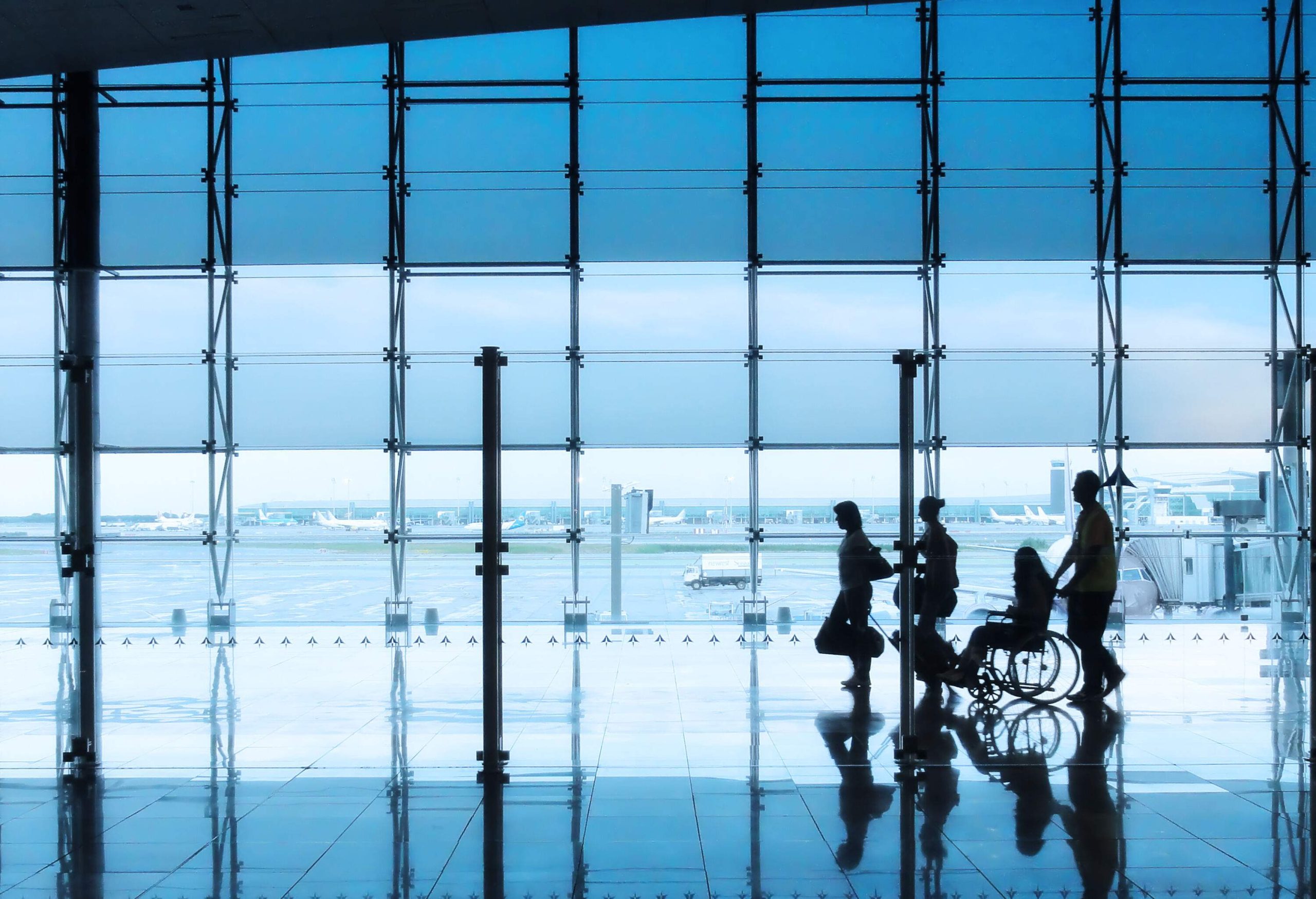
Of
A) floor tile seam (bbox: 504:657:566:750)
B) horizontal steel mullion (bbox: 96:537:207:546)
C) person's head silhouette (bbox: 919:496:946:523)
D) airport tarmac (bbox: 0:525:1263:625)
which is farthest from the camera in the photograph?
horizontal steel mullion (bbox: 96:537:207:546)

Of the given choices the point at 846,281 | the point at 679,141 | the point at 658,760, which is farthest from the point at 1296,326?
the point at 658,760

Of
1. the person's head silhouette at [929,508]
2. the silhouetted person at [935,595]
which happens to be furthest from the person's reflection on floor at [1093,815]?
the person's head silhouette at [929,508]

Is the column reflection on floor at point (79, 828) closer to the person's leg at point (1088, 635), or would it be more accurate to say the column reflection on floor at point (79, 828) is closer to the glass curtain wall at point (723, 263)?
the glass curtain wall at point (723, 263)

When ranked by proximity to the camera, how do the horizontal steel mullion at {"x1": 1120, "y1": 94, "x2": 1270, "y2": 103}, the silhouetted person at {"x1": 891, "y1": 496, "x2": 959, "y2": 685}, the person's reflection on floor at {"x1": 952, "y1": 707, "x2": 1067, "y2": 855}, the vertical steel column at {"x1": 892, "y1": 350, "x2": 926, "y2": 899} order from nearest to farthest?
the person's reflection on floor at {"x1": 952, "y1": 707, "x2": 1067, "y2": 855}, the vertical steel column at {"x1": 892, "y1": 350, "x2": 926, "y2": 899}, the silhouetted person at {"x1": 891, "y1": 496, "x2": 959, "y2": 685}, the horizontal steel mullion at {"x1": 1120, "y1": 94, "x2": 1270, "y2": 103}

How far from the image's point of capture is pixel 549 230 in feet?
30.0

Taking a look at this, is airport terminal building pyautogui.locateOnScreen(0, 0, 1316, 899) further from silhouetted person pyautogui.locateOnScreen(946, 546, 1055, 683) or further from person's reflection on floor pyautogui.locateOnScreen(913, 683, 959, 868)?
person's reflection on floor pyautogui.locateOnScreen(913, 683, 959, 868)

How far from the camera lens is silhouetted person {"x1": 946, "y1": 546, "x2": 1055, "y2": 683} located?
6.30 metres

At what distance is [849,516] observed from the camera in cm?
648

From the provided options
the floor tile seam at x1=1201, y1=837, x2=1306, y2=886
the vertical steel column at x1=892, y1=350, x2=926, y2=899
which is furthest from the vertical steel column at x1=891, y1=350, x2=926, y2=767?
the floor tile seam at x1=1201, y1=837, x2=1306, y2=886

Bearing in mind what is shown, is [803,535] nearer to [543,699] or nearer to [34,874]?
[543,699]

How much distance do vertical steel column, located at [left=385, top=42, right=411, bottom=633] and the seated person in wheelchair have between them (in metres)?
4.65

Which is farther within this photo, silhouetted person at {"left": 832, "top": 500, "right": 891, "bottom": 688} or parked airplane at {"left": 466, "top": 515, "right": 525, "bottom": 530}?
parked airplane at {"left": 466, "top": 515, "right": 525, "bottom": 530}

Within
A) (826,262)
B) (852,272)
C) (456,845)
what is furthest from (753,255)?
(456,845)

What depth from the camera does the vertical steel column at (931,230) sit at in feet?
29.6
